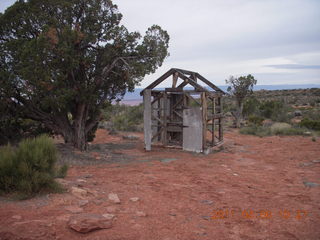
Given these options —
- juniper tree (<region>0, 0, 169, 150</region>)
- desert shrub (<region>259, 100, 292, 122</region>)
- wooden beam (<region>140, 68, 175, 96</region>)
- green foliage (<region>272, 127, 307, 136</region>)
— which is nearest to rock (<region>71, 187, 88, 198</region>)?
juniper tree (<region>0, 0, 169, 150</region>)

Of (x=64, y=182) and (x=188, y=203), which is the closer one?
(x=188, y=203)

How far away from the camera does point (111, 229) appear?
4.07 meters

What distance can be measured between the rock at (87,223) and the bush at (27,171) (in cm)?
136

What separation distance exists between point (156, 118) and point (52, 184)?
7314mm

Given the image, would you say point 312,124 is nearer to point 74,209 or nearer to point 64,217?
point 74,209

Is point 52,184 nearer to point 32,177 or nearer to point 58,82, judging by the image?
point 32,177

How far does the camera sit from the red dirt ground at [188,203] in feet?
13.3

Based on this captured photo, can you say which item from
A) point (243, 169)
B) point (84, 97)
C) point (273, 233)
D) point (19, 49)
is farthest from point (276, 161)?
point (19, 49)

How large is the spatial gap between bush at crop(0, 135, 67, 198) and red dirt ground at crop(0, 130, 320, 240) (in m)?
0.27

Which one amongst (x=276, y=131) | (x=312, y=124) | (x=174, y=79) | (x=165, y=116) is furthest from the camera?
(x=312, y=124)

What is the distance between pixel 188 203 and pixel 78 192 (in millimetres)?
2193

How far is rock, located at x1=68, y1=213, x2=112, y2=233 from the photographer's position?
3.94 m

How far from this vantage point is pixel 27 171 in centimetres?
521

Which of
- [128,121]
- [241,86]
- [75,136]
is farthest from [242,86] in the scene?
[75,136]
